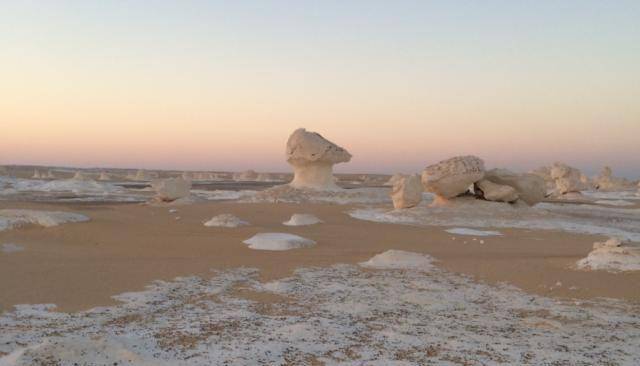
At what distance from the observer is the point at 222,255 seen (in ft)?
41.5

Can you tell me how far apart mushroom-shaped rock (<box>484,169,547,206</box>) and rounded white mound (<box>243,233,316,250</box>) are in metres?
12.0

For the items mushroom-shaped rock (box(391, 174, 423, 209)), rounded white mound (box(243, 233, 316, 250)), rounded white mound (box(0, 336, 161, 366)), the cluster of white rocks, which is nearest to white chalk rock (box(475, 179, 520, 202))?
the cluster of white rocks

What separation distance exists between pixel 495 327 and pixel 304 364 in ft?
9.35

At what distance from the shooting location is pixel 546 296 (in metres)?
8.76

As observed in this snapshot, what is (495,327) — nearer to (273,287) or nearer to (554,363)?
(554,363)

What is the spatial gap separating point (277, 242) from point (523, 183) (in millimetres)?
13570

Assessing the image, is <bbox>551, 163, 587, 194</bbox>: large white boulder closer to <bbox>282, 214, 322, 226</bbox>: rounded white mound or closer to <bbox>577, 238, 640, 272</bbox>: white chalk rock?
<bbox>282, 214, 322, 226</bbox>: rounded white mound

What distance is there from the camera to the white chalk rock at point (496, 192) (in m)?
22.0

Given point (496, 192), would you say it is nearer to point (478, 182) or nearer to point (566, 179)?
point (478, 182)

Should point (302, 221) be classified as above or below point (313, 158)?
below

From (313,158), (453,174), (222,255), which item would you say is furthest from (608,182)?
(222,255)

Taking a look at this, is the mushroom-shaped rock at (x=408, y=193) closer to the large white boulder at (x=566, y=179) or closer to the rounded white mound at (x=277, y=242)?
the rounded white mound at (x=277, y=242)

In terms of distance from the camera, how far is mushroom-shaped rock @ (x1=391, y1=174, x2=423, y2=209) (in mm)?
22688

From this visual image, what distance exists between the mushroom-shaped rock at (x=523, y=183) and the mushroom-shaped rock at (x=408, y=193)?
10.2 ft
